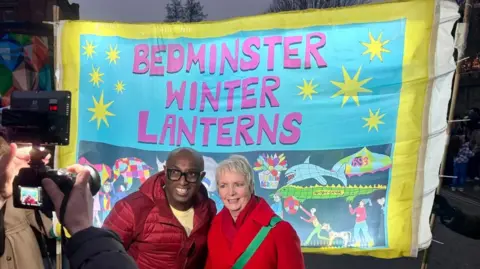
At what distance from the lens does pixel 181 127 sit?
3709 mm

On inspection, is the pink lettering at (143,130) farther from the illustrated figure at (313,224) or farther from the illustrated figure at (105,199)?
the illustrated figure at (313,224)

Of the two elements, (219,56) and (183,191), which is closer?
(183,191)

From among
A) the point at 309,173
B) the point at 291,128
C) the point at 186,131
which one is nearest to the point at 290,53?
the point at 291,128

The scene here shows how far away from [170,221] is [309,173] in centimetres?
145

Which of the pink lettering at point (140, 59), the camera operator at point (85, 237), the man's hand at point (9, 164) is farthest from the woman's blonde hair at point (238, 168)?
the pink lettering at point (140, 59)

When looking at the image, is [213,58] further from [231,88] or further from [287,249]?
[287,249]

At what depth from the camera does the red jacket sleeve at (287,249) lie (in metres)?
2.13

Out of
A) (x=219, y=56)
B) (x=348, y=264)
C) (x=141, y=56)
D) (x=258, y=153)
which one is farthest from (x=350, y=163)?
(x=348, y=264)

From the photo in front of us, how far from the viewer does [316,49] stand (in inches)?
134

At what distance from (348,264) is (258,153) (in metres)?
2.45

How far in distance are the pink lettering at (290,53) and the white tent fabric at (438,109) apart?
0.96 m

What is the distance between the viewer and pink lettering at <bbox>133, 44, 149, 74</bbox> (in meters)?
3.77

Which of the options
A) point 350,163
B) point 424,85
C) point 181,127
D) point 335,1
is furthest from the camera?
point 335,1

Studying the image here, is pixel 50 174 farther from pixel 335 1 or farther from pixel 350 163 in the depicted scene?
pixel 335 1
